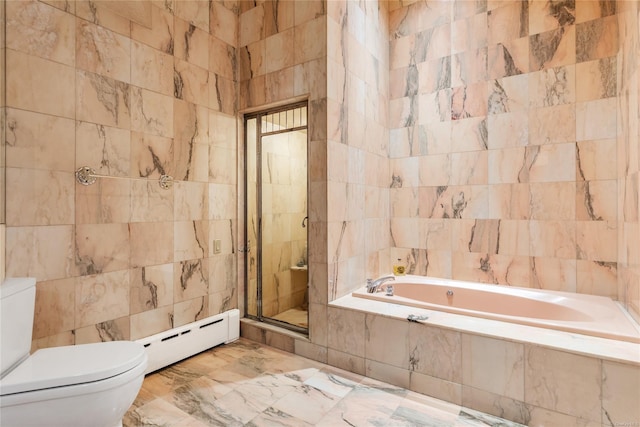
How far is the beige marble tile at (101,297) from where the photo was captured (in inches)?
76.7

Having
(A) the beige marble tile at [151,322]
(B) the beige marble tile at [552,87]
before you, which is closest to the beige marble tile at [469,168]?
(B) the beige marble tile at [552,87]

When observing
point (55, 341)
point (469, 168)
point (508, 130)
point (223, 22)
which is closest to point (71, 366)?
point (55, 341)

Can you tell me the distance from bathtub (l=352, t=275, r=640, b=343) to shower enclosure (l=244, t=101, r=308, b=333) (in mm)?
638

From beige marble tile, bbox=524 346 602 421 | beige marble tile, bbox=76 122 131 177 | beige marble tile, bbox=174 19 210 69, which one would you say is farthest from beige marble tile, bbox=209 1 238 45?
beige marble tile, bbox=524 346 602 421

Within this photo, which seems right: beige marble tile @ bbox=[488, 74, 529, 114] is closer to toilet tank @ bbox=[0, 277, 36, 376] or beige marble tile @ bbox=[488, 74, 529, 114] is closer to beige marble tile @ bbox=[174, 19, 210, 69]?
beige marble tile @ bbox=[174, 19, 210, 69]

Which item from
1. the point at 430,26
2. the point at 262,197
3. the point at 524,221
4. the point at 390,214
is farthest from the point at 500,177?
the point at 262,197

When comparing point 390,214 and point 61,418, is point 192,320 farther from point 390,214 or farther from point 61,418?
point 390,214

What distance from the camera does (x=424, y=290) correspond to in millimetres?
2939

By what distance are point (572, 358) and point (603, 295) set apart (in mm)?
1167

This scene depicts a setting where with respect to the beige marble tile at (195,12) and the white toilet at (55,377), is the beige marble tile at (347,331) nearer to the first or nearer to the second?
the white toilet at (55,377)

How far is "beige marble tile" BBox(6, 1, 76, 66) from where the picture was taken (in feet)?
5.55

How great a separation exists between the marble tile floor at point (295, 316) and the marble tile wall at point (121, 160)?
1.49ft

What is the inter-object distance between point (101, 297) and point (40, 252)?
425 mm

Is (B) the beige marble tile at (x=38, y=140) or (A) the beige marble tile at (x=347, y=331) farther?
(A) the beige marble tile at (x=347, y=331)
